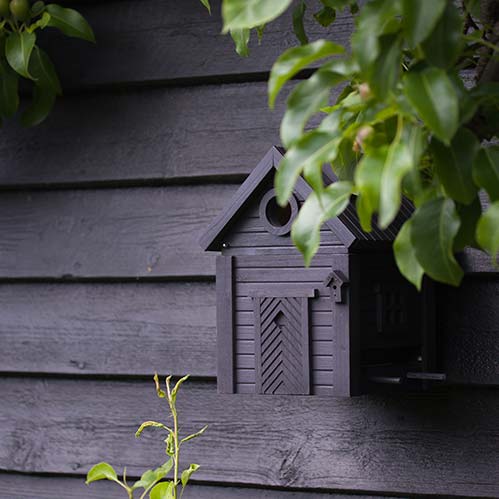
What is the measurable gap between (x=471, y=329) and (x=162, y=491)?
1.66 feet

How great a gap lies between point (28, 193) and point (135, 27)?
0.34 m

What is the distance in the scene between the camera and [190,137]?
154cm

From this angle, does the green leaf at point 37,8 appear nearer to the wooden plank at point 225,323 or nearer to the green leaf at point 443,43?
the wooden plank at point 225,323

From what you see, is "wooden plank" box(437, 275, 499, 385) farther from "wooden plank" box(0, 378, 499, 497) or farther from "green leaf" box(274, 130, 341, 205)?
"green leaf" box(274, 130, 341, 205)

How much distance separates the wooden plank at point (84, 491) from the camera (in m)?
1.48

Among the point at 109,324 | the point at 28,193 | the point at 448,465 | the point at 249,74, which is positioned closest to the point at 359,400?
the point at 448,465

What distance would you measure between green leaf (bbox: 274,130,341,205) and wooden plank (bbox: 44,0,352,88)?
862 millimetres

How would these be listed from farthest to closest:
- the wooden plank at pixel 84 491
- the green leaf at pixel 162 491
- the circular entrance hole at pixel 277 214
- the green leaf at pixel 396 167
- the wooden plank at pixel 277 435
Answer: the wooden plank at pixel 84 491 < the wooden plank at pixel 277 435 < the circular entrance hole at pixel 277 214 < the green leaf at pixel 162 491 < the green leaf at pixel 396 167

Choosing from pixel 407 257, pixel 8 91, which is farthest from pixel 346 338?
pixel 8 91

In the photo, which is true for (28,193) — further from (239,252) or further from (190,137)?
(239,252)

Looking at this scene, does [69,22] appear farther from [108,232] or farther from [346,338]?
[346,338]

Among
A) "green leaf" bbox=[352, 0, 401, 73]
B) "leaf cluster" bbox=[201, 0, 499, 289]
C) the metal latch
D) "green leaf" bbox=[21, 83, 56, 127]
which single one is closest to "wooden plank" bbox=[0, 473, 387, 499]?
the metal latch

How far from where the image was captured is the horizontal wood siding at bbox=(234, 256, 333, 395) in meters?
1.21

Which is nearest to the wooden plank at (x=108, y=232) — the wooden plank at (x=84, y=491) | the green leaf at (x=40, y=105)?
the green leaf at (x=40, y=105)
